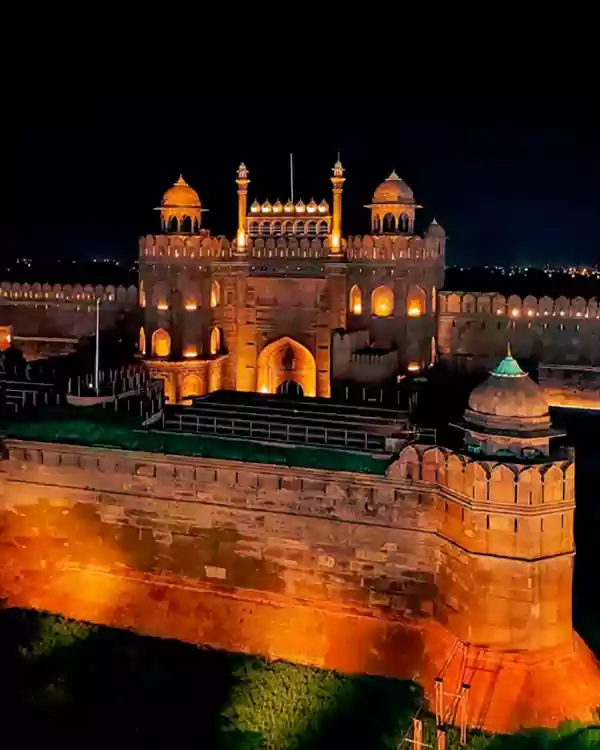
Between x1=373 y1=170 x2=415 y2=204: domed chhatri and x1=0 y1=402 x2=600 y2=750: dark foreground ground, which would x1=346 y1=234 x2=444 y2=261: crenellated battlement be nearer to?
x1=373 y1=170 x2=415 y2=204: domed chhatri

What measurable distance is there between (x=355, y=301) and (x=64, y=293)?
1127cm

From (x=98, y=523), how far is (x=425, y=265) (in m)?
14.6

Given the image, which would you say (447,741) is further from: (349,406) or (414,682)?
(349,406)

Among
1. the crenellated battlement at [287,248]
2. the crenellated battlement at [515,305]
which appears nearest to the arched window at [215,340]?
the crenellated battlement at [287,248]

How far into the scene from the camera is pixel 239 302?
102ft

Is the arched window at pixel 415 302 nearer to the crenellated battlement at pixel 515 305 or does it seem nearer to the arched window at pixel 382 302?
the arched window at pixel 382 302

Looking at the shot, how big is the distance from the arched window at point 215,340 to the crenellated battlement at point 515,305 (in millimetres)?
6994

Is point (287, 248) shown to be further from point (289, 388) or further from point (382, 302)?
point (289, 388)

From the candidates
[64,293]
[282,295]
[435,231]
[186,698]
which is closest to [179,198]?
[282,295]

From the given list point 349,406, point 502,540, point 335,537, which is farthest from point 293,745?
point 349,406

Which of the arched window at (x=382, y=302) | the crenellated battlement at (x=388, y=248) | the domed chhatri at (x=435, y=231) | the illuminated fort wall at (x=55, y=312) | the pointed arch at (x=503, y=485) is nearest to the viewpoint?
the pointed arch at (x=503, y=485)

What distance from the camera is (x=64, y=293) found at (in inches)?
1398

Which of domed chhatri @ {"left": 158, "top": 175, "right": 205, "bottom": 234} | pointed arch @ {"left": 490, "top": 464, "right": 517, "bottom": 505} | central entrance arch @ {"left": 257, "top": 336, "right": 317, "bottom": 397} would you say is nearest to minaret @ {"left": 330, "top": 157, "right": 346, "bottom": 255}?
central entrance arch @ {"left": 257, "top": 336, "right": 317, "bottom": 397}

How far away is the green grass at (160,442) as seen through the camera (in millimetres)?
17953
